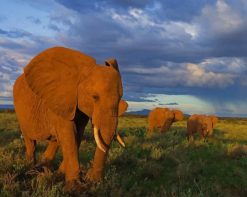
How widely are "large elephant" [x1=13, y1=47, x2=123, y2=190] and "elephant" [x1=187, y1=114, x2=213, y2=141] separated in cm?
1839

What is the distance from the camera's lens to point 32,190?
23.5 ft

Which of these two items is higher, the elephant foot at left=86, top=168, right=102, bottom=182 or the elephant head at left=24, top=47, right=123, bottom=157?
the elephant head at left=24, top=47, right=123, bottom=157

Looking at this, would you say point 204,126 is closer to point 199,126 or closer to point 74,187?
point 199,126

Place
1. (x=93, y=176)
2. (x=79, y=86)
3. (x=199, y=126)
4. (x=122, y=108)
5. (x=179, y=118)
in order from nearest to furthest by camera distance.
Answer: (x=79, y=86)
(x=93, y=176)
(x=122, y=108)
(x=199, y=126)
(x=179, y=118)

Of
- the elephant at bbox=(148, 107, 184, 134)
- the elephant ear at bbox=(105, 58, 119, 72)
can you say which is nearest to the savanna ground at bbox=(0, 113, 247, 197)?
the elephant ear at bbox=(105, 58, 119, 72)

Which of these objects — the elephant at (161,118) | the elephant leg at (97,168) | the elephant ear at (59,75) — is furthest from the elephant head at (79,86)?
the elephant at (161,118)

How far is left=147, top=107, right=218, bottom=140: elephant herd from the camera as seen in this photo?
26.2 meters

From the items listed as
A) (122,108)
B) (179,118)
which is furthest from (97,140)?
(179,118)

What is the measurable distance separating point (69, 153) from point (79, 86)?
3.91 feet

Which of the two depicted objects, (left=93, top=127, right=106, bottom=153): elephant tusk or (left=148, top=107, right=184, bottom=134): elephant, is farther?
(left=148, top=107, right=184, bottom=134): elephant

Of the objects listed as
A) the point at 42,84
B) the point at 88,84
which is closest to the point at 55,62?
the point at 42,84

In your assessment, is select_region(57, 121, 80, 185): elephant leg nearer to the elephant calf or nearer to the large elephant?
the large elephant

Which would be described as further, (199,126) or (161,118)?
(161,118)

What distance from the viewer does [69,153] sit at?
24.2ft
